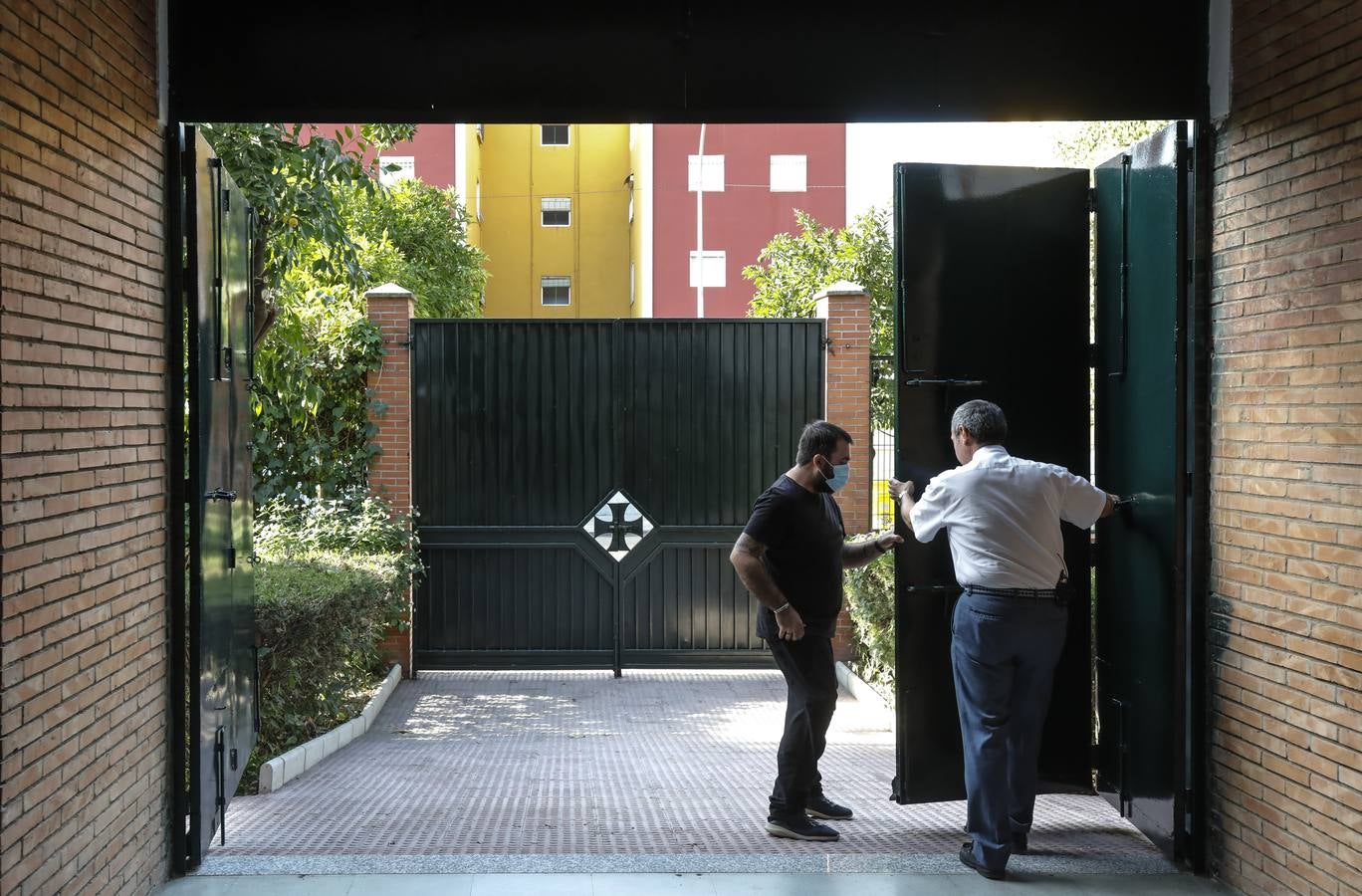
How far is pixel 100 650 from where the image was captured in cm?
406

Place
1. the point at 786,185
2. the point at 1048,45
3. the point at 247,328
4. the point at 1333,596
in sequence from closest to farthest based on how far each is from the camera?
the point at 1333,596
the point at 1048,45
the point at 247,328
the point at 786,185

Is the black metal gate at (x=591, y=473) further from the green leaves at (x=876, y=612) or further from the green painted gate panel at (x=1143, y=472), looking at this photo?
the green painted gate panel at (x=1143, y=472)

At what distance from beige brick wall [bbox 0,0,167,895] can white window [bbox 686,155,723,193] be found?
1089 inches

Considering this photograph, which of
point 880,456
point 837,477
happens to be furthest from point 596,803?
point 880,456

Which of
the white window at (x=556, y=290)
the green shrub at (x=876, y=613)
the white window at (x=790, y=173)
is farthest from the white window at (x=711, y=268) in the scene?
the green shrub at (x=876, y=613)

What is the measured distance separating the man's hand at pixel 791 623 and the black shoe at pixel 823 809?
0.84m

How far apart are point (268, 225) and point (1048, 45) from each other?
5.28 m

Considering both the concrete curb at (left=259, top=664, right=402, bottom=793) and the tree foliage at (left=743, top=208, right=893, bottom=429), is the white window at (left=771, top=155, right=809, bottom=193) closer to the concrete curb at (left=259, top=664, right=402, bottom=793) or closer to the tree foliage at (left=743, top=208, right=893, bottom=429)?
the tree foliage at (left=743, top=208, right=893, bottom=429)

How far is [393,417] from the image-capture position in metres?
9.67

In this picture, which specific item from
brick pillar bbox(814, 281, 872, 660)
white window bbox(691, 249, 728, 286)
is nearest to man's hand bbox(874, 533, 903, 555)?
brick pillar bbox(814, 281, 872, 660)

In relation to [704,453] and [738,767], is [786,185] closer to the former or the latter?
[704,453]

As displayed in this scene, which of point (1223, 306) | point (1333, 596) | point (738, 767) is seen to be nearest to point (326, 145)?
point (738, 767)

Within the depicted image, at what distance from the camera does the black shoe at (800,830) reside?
17.4 ft

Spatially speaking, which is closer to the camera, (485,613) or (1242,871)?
(1242,871)
